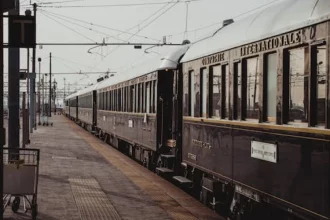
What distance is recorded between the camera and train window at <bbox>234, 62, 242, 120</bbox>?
8984 millimetres

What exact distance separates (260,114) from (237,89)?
1.16 metres

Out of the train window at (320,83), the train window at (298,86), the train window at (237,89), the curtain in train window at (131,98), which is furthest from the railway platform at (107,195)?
the train window at (320,83)

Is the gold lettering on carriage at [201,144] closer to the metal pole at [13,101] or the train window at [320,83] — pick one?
the train window at [320,83]

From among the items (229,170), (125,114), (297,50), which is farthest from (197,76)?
(125,114)

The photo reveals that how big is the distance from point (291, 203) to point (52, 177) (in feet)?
30.5

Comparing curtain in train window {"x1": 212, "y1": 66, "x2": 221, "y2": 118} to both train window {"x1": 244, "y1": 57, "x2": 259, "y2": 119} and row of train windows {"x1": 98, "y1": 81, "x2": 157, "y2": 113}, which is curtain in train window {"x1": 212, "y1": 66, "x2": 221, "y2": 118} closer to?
train window {"x1": 244, "y1": 57, "x2": 259, "y2": 119}

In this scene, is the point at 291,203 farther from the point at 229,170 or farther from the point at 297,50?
the point at 229,170

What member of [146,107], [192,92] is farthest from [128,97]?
[192,92]

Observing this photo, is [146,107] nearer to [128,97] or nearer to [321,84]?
[128,97]

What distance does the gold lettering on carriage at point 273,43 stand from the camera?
276 inches

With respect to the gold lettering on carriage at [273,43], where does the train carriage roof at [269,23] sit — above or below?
above

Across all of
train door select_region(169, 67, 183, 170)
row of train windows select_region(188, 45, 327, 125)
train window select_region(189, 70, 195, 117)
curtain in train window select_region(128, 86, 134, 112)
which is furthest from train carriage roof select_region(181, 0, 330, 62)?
curtain in train window select_region(128, 86, 134, 112)

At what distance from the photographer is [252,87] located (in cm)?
851

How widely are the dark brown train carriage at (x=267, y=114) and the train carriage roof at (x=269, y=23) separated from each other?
17 mm
